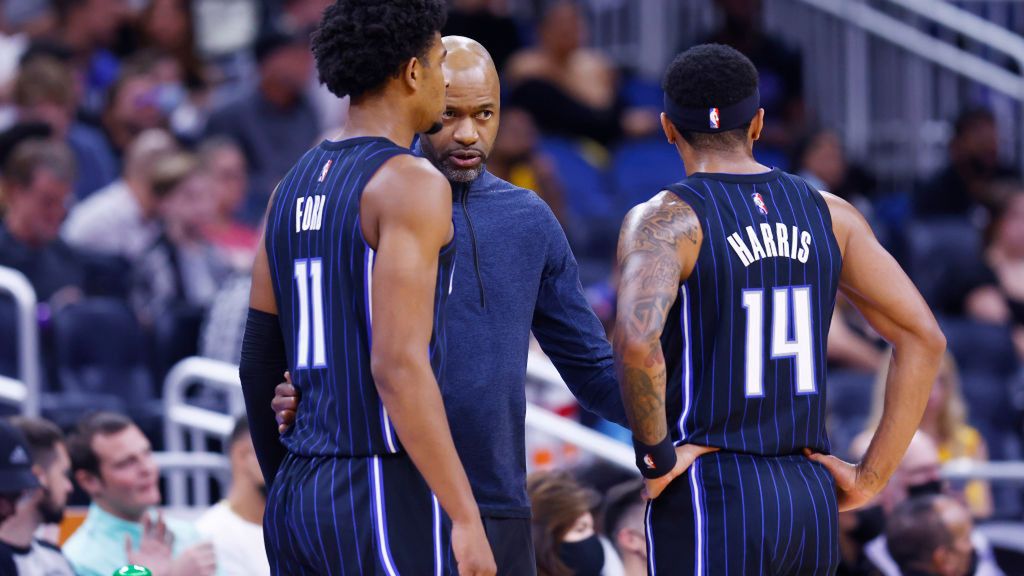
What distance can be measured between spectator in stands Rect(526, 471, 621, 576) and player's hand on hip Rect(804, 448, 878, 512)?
4.66 ft

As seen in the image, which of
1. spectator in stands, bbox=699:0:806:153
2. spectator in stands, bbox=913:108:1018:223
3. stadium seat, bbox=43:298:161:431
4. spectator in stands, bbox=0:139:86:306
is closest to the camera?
stadium seat, bbox=43:298:161:431

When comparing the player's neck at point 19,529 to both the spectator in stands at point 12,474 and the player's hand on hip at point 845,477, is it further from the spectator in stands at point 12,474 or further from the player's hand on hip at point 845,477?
the player's hand on hip at point 845,477

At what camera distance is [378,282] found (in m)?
3.61

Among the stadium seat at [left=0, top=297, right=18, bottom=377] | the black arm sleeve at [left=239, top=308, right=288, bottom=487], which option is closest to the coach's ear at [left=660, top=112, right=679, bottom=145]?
the black arm sleeve at [left=239, top=308, right=288, bottom=487]

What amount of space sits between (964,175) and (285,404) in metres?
8.33

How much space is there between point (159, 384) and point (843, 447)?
3.51 m

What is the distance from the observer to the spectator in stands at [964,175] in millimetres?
11211

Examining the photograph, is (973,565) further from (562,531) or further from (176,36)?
(176,36)

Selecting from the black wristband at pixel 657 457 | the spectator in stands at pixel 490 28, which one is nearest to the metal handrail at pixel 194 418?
the black wristband at pixel 657 457

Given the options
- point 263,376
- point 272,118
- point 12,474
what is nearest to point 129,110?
point 272,118

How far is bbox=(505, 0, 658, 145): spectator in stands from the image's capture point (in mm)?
11406

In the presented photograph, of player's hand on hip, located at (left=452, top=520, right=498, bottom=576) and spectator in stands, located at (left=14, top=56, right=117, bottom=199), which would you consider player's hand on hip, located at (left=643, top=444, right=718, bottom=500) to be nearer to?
player's hand on hip, located at (left=452, top=520, right=498, bottom=576)

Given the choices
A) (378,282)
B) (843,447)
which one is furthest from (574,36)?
(378,282)

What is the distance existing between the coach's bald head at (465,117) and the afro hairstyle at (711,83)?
0.49m
